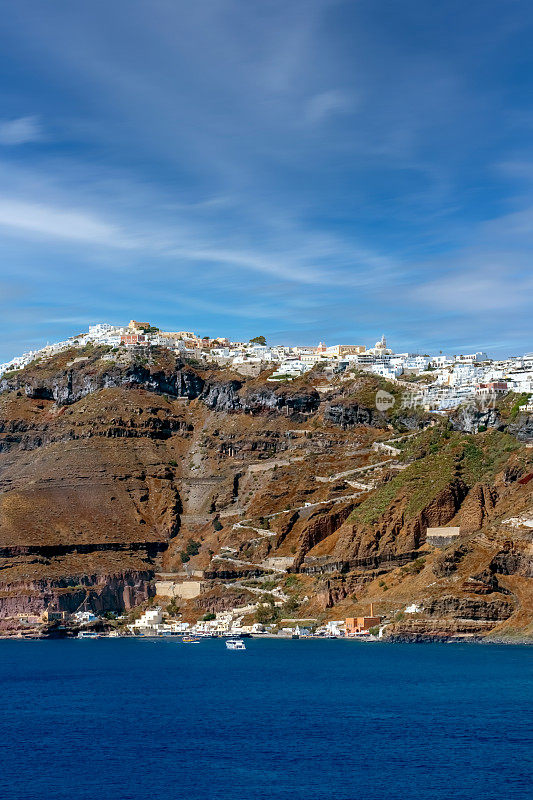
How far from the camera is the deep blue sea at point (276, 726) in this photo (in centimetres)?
6594

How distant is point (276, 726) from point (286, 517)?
3255 inches

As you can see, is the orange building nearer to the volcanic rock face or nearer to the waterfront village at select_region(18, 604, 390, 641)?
the waterfront village at select_region(18, 604, 390, 641)

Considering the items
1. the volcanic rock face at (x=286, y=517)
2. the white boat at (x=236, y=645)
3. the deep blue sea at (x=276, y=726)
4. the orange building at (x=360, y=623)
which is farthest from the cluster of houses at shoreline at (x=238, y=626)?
the deep blue sea at (x=276, y=726)

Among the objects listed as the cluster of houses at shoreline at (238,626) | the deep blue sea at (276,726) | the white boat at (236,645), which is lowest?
the deep blue sea at (276,726)

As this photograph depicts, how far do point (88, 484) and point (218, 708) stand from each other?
321ft

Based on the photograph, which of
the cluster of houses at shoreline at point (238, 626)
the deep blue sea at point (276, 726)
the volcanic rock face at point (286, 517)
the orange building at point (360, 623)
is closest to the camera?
the deep blue sea at point (276, 726)

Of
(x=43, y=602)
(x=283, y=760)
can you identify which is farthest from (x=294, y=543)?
(x=283, y=760)

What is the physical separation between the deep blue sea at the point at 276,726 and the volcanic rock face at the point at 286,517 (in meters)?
12.1

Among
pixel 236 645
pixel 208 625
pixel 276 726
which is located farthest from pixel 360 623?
pixel 276 726

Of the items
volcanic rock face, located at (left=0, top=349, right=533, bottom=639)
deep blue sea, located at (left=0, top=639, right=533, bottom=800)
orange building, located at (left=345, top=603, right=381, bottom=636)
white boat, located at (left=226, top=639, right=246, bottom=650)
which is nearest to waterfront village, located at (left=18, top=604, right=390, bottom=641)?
orange building, located at (left=345, top=603, right=381, bottom=636)

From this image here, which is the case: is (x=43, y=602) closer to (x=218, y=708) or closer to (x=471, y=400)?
(x=471, y=400)

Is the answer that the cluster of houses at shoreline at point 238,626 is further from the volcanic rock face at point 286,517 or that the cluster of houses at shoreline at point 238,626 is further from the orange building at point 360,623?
the volcanic rock face at point 286,517

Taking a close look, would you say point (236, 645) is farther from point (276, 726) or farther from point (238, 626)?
point (276, 726)

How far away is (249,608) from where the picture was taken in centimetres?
15225
